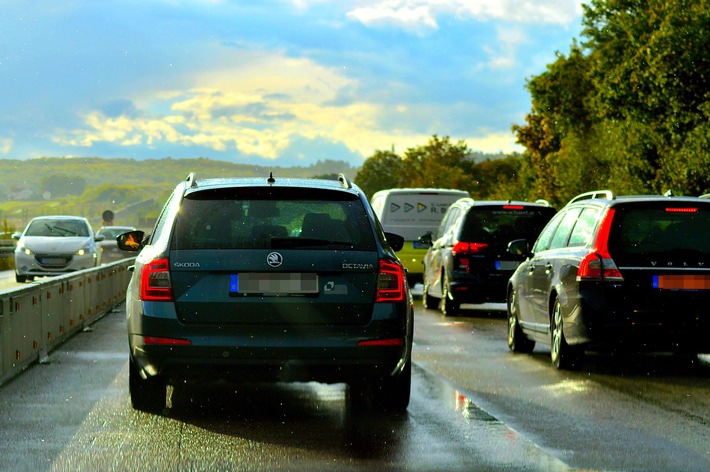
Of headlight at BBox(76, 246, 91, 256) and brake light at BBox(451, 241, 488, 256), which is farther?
headlight at BBox(76, 246, 91, 256)

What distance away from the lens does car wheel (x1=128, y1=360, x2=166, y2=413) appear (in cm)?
893

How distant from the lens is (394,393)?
901cm

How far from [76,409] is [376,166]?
174257mm

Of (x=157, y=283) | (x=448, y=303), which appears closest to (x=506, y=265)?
(x=448, y=303)

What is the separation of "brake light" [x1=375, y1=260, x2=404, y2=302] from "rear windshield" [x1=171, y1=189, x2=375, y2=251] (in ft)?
0.55

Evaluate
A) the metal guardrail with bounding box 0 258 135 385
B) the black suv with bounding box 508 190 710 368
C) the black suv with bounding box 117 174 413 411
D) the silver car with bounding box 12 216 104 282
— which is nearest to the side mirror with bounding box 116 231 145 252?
the metal guardrail with bounding box 0 258 135 385

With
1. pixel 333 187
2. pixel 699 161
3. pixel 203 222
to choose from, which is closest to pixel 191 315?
pixel 203 222

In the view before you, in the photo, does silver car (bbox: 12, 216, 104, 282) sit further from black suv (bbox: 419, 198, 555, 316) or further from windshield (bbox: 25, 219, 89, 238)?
black suv (bbox: 419, 198, 555, 316)

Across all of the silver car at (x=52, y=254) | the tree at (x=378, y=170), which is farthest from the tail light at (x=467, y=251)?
the tree at (x=378, y=170)

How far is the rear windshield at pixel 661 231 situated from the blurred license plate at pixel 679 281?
240 millimetres

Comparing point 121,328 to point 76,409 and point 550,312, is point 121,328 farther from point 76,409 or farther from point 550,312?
point 76,409

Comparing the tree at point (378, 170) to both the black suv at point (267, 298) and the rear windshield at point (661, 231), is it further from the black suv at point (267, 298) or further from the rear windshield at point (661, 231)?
the black suv at point (267, 298)

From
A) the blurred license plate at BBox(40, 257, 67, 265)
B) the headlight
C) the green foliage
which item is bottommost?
the blurred license plate at BBox(40, 257, 67, 265)

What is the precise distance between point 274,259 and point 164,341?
0.87 m
